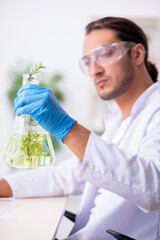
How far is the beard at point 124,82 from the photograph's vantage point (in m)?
1.71

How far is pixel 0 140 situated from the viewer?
4547 mm

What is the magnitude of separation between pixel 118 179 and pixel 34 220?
42 cm

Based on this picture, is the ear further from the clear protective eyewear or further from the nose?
the nose

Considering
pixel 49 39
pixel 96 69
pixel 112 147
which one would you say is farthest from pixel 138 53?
pixel 49 39

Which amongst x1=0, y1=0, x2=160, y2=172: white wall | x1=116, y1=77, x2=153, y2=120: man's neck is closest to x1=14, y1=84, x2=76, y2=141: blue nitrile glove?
x1=116, y1=77, x2=153, y2=120: man's neck

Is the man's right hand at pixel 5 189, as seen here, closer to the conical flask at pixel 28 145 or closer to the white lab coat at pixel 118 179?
the white lab coat at pixel 118 179

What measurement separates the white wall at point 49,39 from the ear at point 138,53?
2.81 meters

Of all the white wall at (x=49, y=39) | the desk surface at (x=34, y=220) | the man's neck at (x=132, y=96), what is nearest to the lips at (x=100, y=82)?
the man's neck at (x=132, y=96)

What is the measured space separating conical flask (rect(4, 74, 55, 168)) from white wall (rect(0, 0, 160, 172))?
3.60 metres

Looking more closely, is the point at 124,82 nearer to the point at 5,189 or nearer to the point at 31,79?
the point at 31,79

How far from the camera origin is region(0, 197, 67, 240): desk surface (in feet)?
3.07

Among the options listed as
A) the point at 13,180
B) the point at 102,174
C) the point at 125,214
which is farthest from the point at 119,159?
the point at 13,180

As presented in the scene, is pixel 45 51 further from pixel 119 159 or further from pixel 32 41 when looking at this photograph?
pixel 119 159

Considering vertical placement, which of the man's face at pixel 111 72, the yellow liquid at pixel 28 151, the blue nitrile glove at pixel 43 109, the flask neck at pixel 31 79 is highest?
the man's face at pixel 111 72
